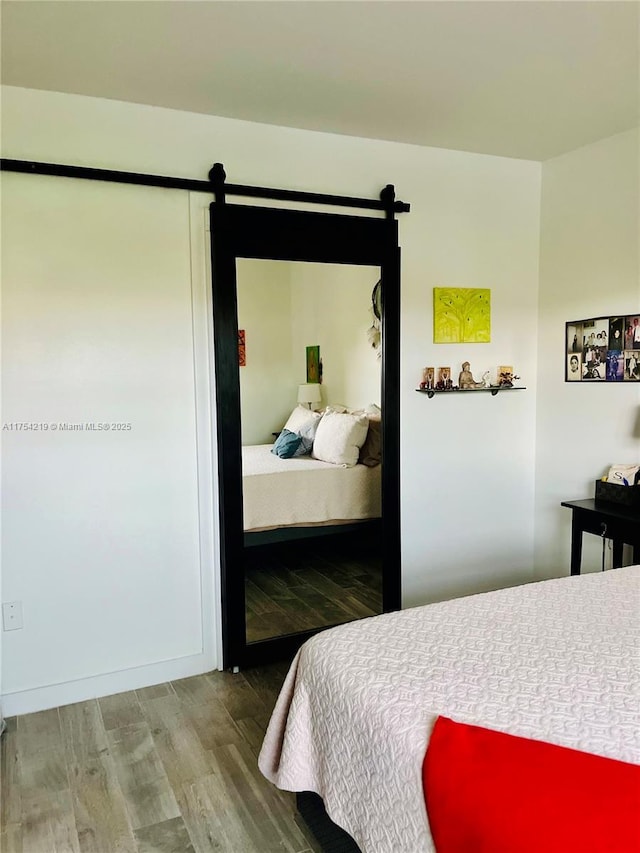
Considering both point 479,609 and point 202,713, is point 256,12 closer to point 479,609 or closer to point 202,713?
point 479,609

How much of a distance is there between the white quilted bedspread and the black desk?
88 centimetres

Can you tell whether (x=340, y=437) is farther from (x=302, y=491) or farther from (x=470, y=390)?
(x=470, y=390)

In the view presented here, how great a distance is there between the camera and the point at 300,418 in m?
3.03

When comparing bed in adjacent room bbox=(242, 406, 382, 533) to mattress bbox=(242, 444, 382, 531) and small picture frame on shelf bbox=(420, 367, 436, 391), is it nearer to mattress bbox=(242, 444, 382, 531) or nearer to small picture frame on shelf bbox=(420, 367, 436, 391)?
mattress bbox=(242, 444, 382, 531)

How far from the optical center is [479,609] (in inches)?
76.7

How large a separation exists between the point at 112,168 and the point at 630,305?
2.52 m

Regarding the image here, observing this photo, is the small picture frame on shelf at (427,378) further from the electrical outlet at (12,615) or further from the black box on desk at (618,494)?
the electrical outlet at (12,615)

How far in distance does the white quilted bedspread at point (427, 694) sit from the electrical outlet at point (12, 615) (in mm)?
1361

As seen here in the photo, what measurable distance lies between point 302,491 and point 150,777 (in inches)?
54.5

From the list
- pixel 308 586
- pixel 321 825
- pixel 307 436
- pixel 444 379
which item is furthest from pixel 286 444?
pixel 321 825

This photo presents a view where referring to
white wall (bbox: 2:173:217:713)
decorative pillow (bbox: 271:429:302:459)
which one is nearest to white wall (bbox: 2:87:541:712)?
white wall (bbox: 2:173:217:713)

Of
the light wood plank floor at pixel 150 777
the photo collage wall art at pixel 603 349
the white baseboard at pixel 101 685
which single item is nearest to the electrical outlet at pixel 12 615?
the white baseboard at pixel 101 685

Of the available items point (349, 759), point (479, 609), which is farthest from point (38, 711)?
point (479, 609)

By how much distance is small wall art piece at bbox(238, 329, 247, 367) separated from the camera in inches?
113
